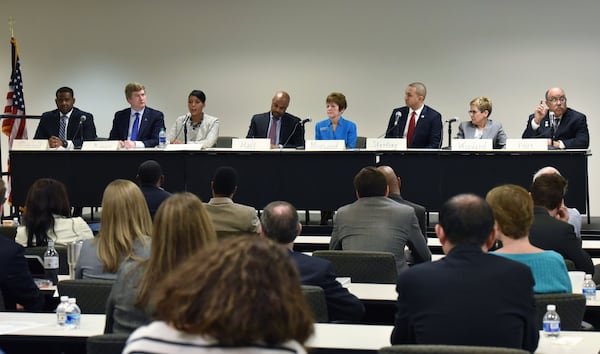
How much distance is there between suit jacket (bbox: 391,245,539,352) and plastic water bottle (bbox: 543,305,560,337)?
580 millimetres

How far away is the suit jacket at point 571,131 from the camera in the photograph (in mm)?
8969

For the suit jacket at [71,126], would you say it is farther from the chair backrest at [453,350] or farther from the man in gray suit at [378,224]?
the chair backrest at [453,350]

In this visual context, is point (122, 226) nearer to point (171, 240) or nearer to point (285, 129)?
point (171, 240)

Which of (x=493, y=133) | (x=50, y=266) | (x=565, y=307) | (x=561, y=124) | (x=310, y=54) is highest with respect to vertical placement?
(x=310, y=54)

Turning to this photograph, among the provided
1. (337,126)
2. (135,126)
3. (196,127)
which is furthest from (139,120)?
(337,126)

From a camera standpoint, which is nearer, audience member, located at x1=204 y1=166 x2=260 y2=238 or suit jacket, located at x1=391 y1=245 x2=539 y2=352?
suit jacket, located at x1=391 y1=245 x2=539 y2=352

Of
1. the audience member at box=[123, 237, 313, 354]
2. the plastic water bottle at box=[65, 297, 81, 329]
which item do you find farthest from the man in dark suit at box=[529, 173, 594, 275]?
the audience member at box=[123, 237, 313, 354]

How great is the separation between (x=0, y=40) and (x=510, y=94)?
6.75 m

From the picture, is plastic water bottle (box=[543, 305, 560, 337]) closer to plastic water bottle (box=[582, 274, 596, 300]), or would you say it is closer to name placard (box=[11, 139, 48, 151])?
plastic water bottle (box=[582, 274, 596, 300])

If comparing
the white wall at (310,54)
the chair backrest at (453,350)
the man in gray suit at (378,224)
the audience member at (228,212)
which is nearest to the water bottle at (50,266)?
the audience member at (228,212)

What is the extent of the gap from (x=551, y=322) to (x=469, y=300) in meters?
0.77

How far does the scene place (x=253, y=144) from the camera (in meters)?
9.09

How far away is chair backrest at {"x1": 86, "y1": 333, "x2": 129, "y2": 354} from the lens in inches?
109

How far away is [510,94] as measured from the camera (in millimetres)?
11672
